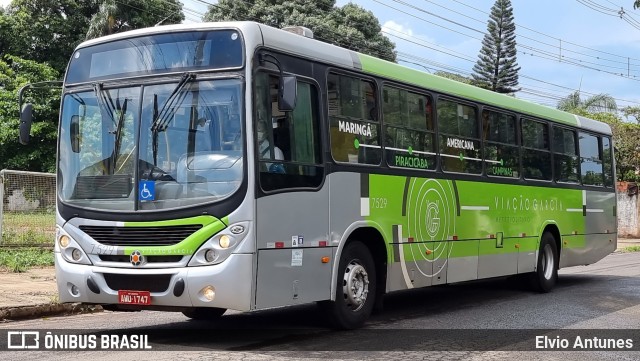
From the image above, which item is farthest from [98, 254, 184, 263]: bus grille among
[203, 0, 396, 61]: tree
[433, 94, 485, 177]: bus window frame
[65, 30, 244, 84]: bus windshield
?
[203, 0, 396, 61]: tree

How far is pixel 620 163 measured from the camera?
42.3 metres

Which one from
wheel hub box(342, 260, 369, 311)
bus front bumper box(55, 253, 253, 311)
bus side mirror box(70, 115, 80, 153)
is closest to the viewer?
bus front bumper box(55, 253, 253, 311)

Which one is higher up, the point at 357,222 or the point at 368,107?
the point at 368,107

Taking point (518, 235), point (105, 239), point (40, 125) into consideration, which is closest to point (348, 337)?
point (105, 239)

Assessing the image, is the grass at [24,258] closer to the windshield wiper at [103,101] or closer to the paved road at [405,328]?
the paved road at [405,328]

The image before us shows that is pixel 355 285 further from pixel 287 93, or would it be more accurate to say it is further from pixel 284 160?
pixel 287 93

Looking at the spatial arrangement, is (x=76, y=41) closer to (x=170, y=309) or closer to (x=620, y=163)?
(x=620, y=163)

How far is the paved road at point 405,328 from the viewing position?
7770 millimetres

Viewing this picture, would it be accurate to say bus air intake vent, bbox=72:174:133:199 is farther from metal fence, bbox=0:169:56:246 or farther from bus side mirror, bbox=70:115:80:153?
metal fence, bbox=0:169:56:246

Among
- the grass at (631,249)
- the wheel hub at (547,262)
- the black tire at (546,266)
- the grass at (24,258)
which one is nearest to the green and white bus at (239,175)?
the black tire at (546,266)

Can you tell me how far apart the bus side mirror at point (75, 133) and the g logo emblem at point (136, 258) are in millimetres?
1451

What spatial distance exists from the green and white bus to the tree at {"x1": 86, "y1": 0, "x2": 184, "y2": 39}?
2895 cm

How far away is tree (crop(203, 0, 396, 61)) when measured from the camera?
44.1 metres

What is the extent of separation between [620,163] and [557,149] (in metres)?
29.3
